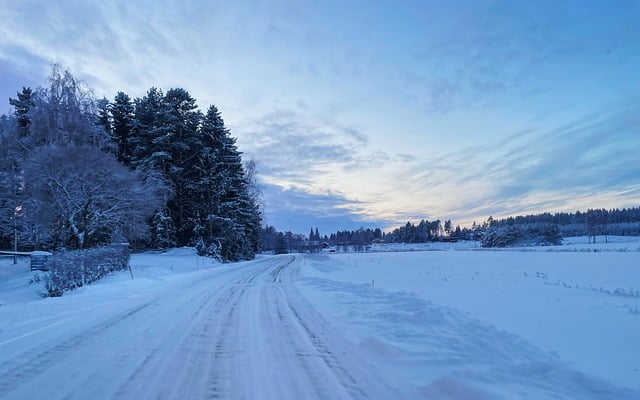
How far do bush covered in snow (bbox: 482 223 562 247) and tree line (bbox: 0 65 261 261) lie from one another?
Answer: 206 ft

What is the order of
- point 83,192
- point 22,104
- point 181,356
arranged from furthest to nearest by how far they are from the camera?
point 22,104, point 83,192, point 181,356

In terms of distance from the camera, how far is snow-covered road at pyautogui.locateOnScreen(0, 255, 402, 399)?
4.06 meters

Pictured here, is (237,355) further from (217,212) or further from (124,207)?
(217,212)

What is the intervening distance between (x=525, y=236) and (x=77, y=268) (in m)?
89.0

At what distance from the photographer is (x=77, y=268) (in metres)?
14.0

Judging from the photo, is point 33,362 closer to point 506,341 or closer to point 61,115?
point 506,341

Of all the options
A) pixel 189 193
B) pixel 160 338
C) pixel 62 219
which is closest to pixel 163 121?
pixel 189 193

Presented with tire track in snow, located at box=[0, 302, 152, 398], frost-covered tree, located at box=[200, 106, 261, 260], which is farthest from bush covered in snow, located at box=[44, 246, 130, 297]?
frost-covered tree, located at box=[200, 106, 261, 260]

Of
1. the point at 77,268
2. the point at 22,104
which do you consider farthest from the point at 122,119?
the point at 77,268

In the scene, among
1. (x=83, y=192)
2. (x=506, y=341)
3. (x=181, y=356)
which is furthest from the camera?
(x=83, y=192)

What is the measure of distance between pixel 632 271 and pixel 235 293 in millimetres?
18263

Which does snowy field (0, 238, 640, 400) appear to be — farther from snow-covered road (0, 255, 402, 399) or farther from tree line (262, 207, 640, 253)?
tree line (262, 207, 640, 253)

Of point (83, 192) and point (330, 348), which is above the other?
point (83, 192)

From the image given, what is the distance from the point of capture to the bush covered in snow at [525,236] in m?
81.1
